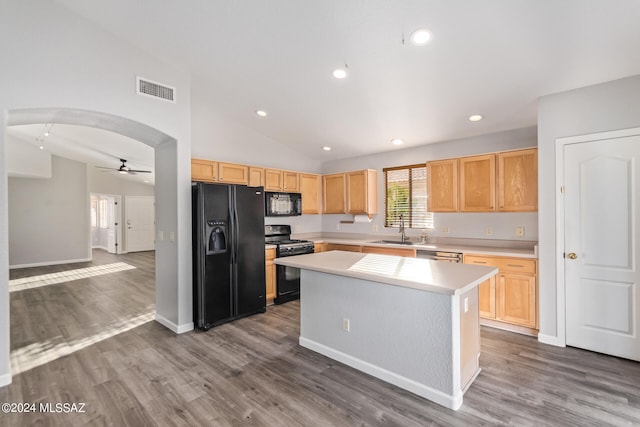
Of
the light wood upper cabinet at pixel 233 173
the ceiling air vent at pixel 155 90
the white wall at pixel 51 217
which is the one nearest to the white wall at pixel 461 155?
the light wood upper cabinet at pixel 233 173

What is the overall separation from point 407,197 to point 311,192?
1823 mm

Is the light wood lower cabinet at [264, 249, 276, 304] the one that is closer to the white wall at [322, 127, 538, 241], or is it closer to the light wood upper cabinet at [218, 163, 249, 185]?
the light wood upper cabinet at [218, 163, 249, 185]

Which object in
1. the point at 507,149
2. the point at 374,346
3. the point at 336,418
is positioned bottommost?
the point at 336,418

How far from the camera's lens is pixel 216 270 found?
388cm

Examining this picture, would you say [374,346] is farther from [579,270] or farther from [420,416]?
[579,270]

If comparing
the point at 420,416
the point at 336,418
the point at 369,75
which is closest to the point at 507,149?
the point at 369,75

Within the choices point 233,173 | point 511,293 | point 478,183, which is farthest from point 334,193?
point 511,293

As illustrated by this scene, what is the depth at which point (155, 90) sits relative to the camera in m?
3.55

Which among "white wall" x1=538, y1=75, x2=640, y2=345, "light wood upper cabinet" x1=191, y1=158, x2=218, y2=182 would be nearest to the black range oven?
→ "light wood upper cabinet" x1=191, y1=158, x2=218, y2=182

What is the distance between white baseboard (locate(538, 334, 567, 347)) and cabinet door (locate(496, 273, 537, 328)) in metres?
0.15

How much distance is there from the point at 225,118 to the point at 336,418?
4.47 metres

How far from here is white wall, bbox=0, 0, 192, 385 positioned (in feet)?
8.59

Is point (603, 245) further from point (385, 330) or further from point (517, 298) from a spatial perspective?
point (385, 330)

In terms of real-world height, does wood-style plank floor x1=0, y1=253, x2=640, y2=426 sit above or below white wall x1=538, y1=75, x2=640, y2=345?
below
